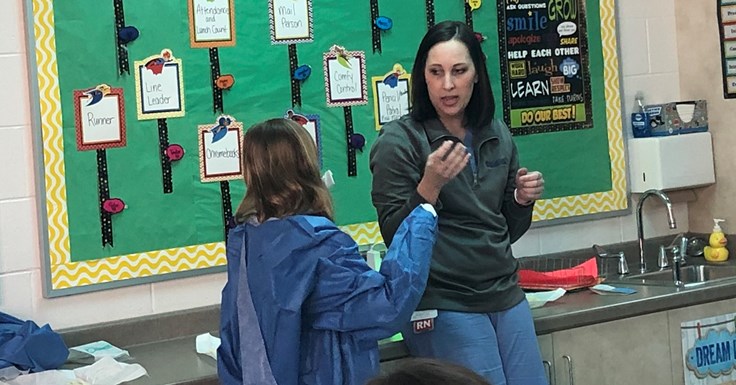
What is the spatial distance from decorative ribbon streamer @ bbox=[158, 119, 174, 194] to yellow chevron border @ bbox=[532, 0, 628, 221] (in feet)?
5.18

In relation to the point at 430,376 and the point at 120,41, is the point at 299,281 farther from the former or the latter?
the point at 430,376

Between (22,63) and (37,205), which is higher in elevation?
(22,63)

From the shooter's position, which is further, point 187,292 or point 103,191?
point 187,292

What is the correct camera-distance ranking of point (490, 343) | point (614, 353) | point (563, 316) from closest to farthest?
point (490, 343) → point (563, 316) → point (614, 353)

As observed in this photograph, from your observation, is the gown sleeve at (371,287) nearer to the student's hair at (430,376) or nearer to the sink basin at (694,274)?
the student's hair at (430,376)

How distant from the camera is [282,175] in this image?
2.59 metres

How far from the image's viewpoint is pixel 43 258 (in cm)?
322

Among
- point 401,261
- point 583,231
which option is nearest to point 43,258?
point 401,261

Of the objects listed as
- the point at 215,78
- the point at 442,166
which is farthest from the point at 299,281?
the point at 215,78

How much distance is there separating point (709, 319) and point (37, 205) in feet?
6.86

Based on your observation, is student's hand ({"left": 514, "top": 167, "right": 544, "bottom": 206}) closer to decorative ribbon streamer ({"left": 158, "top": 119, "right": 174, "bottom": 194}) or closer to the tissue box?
decorative ribbon streamer ({"left": 158, "top": 119, "right": 174, "bottom": 194})

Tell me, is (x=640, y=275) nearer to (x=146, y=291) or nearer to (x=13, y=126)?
(x=146, y=291)

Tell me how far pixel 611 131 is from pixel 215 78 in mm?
1592

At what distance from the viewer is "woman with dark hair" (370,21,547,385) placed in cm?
291
